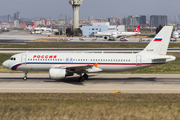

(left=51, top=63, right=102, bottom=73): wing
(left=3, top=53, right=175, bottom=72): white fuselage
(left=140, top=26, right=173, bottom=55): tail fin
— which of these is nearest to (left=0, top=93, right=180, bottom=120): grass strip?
(left=51, top=63, right=102, bottom=73): wing

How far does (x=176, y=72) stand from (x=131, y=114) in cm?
2635

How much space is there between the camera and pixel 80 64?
121ft

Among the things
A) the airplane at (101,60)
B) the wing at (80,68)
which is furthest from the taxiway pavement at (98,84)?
the airplane at (101,60)

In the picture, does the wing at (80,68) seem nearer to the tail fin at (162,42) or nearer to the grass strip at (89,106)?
the grass strip at (89,106)

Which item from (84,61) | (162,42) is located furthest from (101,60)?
(162,42)

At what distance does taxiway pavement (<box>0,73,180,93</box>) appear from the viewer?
31.8 m

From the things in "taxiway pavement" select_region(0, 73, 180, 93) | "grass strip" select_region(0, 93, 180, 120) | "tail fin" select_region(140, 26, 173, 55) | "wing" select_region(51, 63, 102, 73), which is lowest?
"grass strip" select_region(0, 93, 180, 120)

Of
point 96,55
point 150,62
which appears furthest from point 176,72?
point 96,55

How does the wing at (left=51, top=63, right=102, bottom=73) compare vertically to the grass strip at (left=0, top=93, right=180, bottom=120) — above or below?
above

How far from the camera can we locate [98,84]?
35.4 metres

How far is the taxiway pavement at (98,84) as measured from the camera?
31828 millimetres

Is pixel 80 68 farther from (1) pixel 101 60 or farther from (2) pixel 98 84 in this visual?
(1) pixel 101 60

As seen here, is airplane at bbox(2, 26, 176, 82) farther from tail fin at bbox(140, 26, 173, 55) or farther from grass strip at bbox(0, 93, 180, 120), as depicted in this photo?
grass strip at bbox(0, 93, 180, 120)

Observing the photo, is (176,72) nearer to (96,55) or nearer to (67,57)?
(96,55)
